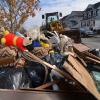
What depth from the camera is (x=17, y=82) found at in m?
4.70

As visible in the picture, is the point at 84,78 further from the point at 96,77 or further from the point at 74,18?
the point at 74,18

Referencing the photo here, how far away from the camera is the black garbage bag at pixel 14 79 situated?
4.66m

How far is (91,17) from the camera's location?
2822 inches

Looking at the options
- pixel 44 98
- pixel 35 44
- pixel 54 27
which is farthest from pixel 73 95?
pixel 54 27

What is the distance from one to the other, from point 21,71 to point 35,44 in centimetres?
127

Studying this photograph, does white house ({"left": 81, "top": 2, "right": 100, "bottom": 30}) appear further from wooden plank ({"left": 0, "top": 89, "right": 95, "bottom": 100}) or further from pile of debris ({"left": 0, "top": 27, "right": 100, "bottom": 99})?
wooden plank ({"left": 0, "top": 89, "right": 95, "bottom": 100})

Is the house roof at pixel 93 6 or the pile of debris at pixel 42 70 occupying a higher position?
the pile of debris at pixel 42 70

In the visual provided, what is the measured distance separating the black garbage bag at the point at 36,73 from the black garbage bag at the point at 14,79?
7cm

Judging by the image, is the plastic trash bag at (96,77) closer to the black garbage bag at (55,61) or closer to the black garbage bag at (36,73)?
the black garbage bag at (55,61)

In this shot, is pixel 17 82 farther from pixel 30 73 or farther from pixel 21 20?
pixel 21 20

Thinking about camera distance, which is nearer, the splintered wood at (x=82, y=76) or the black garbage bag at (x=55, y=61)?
the splintered wood at (x=82, y=76)

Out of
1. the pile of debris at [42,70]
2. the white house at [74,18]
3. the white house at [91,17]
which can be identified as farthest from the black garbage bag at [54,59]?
the white house at [74,18]

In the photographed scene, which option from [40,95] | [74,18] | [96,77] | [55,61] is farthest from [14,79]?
[74,18]

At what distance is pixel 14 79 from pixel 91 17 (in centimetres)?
6784
